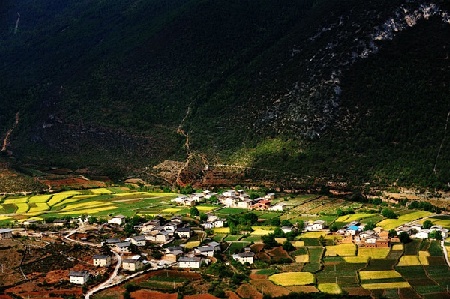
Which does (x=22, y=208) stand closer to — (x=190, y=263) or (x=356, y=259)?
(x=190, y=263)

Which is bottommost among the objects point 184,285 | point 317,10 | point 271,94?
point 184,285

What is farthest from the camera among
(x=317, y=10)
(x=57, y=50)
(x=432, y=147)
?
(x=57, y=50)

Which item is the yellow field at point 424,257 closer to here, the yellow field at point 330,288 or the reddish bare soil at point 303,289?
the yellow field at point 330,288

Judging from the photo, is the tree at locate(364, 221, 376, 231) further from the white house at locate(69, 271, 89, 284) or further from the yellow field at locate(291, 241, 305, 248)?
the white house at locate(69, 271, 89, 284)

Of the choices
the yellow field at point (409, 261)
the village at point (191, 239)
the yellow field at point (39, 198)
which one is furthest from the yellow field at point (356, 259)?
the yellow field at point (39, 198)

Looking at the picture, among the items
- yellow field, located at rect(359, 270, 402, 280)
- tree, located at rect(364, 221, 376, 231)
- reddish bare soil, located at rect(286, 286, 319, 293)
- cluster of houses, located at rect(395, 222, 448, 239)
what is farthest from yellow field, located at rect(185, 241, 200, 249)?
cluster of houses, located at rect(395, 222, 448, 239)

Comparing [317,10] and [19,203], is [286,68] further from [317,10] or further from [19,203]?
[19,203]

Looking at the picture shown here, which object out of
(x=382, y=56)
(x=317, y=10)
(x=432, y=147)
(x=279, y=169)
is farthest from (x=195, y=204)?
(x=317, y=10)

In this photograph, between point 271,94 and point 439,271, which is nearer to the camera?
point 439,271
